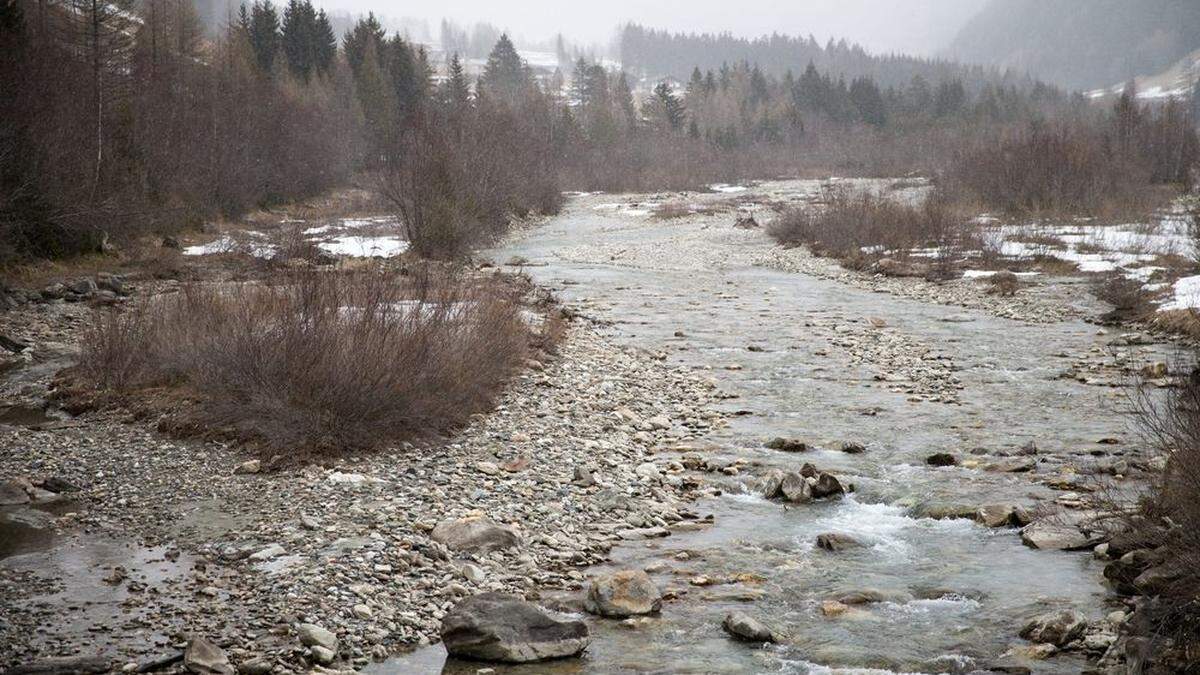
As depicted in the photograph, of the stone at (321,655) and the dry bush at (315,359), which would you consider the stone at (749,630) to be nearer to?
the stone at (321,655)

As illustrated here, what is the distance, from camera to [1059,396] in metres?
15.0

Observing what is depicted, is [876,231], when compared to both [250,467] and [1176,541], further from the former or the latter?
[1176,541]

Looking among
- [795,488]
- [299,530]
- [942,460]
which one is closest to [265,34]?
[942,460]

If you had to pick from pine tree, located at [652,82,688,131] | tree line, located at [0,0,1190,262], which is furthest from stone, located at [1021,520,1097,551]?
pine tree, located at [652,82,688,131]

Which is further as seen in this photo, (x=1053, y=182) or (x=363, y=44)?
(x=363, y=44)

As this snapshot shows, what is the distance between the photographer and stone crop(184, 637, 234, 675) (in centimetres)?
618

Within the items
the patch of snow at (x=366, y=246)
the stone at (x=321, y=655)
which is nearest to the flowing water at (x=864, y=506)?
the stone at (x=321, y=655)

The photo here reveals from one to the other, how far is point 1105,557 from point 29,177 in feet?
86.0

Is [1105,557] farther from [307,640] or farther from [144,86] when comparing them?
[144,86]

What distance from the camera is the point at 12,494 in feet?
31.5

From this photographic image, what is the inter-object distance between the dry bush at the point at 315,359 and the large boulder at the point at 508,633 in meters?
4.26

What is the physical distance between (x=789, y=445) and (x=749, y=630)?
5.51 m

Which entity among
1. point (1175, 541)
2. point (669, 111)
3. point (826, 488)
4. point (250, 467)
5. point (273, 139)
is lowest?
point (826, 488)

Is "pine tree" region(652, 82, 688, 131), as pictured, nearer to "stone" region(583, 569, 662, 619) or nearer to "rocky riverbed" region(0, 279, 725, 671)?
"rocky riverbed" region(0, 279, 725, 671)
